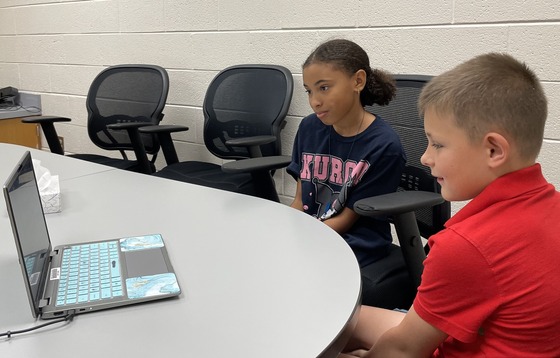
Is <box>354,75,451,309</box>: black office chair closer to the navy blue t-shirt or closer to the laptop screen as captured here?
the navy blue t-shirt

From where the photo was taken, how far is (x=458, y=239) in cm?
83

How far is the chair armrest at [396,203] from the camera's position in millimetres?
1227

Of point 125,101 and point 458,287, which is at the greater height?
point 458,287

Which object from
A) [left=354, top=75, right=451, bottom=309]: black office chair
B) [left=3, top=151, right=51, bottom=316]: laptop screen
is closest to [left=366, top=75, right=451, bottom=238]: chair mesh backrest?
[left=354, top=75, right=451, bottom=309]: black office chair

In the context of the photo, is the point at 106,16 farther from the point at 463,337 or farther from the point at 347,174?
the point at 463,337

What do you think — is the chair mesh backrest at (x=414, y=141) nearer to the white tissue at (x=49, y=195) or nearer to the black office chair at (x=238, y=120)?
the black office chair at (x=238, y=120)

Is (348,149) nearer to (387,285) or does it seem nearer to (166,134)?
(387,285)

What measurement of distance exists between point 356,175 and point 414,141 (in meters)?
0.20

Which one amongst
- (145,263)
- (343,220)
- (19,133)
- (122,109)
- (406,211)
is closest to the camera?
(145,263)

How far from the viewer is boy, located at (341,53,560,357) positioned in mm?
812

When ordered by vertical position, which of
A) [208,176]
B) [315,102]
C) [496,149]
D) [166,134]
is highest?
[496,149]

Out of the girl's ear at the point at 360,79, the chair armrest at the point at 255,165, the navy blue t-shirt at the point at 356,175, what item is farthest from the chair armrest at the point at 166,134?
the girl's ear at the point at 360,79

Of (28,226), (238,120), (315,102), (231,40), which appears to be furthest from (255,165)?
(231,40)

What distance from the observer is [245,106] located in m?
2.63
